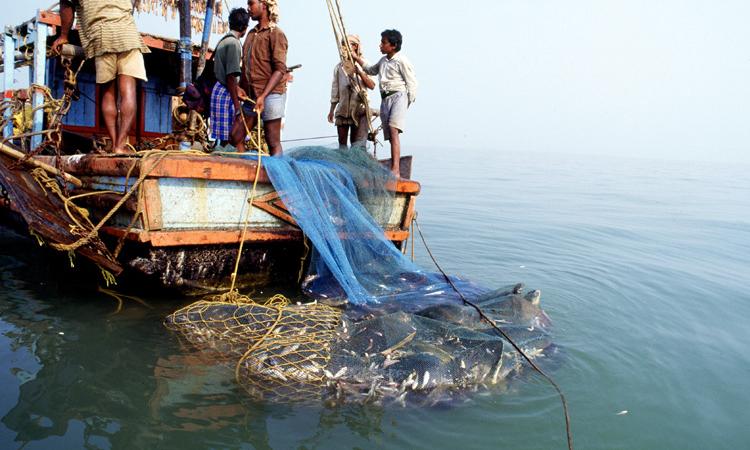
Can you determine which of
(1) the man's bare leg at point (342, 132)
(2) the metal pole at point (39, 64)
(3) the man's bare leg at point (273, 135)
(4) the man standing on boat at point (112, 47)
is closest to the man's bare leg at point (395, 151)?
(1) the man's bare leg at point (342, 132)

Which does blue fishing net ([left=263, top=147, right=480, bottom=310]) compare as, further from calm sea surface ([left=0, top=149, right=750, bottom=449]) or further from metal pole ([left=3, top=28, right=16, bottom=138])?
metal pole ([left=3, top=28, right=16, bottom=138])

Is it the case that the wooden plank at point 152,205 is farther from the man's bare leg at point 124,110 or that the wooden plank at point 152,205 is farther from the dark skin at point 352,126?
the dark skin at point 352,126

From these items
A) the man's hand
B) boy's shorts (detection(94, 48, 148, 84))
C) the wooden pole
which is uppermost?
the man's hand

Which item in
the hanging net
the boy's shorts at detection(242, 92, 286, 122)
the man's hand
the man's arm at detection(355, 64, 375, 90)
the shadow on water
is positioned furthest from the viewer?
the man's arm at detection(355, 64, 375, 90)

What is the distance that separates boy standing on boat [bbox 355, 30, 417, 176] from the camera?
6008 millimetres

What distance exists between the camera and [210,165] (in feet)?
13.8

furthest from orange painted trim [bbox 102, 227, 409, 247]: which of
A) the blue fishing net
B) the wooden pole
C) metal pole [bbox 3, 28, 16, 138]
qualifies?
metal pole [bbox 3, 28, 16, 138]

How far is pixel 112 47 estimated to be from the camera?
4.47m

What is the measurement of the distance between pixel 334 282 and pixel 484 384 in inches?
76.1

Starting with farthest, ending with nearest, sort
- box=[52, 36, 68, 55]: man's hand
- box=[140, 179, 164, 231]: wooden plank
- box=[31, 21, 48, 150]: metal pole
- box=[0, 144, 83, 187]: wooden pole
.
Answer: box=[31, 21, 48, 150]: metal pole
box=[52, 36, 68, 55]: man's hand
box=[0, 144, 83, 187]: wooden pole
box=[140, 179, 164, 231]: wooden plank

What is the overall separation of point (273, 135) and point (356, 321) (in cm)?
231

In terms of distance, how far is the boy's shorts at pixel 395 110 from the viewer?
6.01 meters

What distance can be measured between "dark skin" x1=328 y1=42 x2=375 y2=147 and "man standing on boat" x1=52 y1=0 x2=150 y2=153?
2.54 metres

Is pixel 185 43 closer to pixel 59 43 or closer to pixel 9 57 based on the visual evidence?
pixel 9 57
